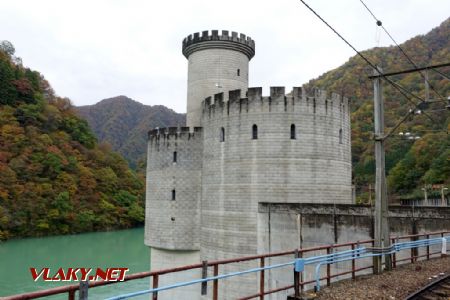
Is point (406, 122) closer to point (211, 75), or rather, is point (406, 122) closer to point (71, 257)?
point (211, 75)

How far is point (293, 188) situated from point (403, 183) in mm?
37759

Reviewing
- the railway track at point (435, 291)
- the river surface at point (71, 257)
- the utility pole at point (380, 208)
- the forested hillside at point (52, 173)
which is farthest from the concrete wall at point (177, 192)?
the forested hillside at point (52, 173)

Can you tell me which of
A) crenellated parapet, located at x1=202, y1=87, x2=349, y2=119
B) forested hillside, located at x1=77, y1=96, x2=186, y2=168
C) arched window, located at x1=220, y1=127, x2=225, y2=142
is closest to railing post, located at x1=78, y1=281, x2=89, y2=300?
crenellated parapet, located at x1=202, y1=87, x2=349, y2=119

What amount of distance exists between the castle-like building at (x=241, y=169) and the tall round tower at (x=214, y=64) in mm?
2257

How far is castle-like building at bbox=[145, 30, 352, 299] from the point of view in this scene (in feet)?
55.1

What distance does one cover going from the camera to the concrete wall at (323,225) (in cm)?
1312

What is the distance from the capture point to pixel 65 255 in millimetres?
37219

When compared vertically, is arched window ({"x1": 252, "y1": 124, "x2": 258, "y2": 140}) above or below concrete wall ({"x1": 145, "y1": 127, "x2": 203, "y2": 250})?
above

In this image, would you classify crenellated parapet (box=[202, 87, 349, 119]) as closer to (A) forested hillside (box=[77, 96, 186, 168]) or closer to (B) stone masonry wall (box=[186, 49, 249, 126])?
(B) stone masonry wall (box=[186, 49, 249, 126])

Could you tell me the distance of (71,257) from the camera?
36.4m

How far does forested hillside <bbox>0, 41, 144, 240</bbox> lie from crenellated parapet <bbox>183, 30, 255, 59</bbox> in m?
32.7

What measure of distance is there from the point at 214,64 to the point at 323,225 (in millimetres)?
10948

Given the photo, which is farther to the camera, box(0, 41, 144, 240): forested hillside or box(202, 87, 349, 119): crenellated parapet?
box(0, 41, 144, 240): forested hillside

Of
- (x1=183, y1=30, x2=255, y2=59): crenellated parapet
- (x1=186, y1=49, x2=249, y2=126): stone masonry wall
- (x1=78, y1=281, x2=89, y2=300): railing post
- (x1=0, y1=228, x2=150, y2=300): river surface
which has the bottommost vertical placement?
(x1=0, y1=228, x2=150, y2=300): river surface
